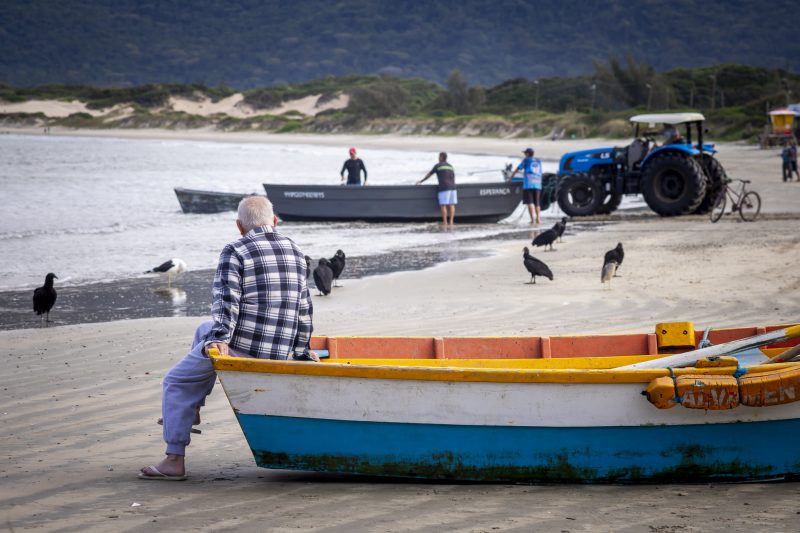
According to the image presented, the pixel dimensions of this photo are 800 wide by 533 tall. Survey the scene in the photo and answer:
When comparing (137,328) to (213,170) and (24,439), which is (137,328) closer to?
(24,439)

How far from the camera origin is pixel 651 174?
763 inches

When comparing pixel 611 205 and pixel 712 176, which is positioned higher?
pixel 712 176

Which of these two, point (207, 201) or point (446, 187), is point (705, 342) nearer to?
point (446, 187)

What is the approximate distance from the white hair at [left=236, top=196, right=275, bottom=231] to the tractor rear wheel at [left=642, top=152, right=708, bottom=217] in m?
15.0

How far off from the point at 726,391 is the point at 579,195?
1603cm

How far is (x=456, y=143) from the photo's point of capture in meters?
57.9

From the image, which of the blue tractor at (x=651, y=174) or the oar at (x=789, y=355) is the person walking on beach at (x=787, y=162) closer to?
the blue tractor at (x=651, y=174)

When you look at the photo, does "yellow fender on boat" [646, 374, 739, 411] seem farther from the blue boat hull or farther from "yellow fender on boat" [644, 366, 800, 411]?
the blue boat hull

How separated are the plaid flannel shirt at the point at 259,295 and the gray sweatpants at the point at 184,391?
0.13 m

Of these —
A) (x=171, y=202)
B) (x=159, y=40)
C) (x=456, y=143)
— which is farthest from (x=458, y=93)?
(x=159, y=40)

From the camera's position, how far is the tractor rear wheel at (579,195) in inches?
800

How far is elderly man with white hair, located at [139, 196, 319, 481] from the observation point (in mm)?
4922

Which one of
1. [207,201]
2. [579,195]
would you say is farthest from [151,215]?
[579,195]

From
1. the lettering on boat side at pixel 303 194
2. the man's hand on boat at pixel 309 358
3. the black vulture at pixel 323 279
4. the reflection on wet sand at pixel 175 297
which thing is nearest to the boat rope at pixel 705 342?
the man's hand on boat at pixel 309 358
